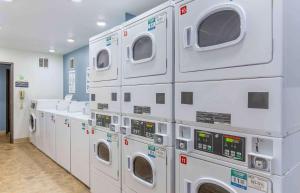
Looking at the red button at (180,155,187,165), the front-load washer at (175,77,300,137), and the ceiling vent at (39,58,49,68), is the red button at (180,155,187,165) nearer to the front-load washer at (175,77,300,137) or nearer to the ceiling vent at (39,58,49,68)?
the front-load washer at (175,77,300,137)

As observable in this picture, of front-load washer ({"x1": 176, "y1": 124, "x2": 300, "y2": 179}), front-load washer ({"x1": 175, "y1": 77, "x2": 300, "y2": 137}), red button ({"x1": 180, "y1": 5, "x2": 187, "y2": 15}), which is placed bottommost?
front-load washer ({"x1": 176, "y1": 124, "x2": 300, "y2": 179})

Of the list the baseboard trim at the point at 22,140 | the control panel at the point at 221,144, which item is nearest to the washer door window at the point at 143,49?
the control panel at the point at 221,144

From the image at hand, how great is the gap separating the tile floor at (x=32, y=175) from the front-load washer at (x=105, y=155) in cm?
58

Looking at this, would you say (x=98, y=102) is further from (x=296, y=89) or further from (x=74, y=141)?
(x=296, y=89)

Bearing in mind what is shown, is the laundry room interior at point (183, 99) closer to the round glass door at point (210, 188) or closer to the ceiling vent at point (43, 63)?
the round glass door at point (210, 188)

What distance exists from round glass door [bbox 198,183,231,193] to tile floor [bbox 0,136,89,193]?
2.12 m

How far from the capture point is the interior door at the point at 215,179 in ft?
3.78

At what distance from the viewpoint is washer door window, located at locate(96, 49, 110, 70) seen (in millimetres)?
2436

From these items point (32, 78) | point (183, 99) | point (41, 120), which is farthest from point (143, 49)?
point (32, 78)

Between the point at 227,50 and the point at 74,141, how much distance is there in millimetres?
2829

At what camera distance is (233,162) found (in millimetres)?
1236

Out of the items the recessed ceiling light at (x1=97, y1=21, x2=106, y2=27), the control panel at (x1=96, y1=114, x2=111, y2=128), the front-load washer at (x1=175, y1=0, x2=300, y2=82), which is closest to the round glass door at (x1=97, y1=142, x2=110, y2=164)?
the control panel at (x1=96, y1=114, x2=111, y2=128)

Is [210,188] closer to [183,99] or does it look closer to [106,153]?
[183,99]

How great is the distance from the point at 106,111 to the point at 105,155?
533 mm
